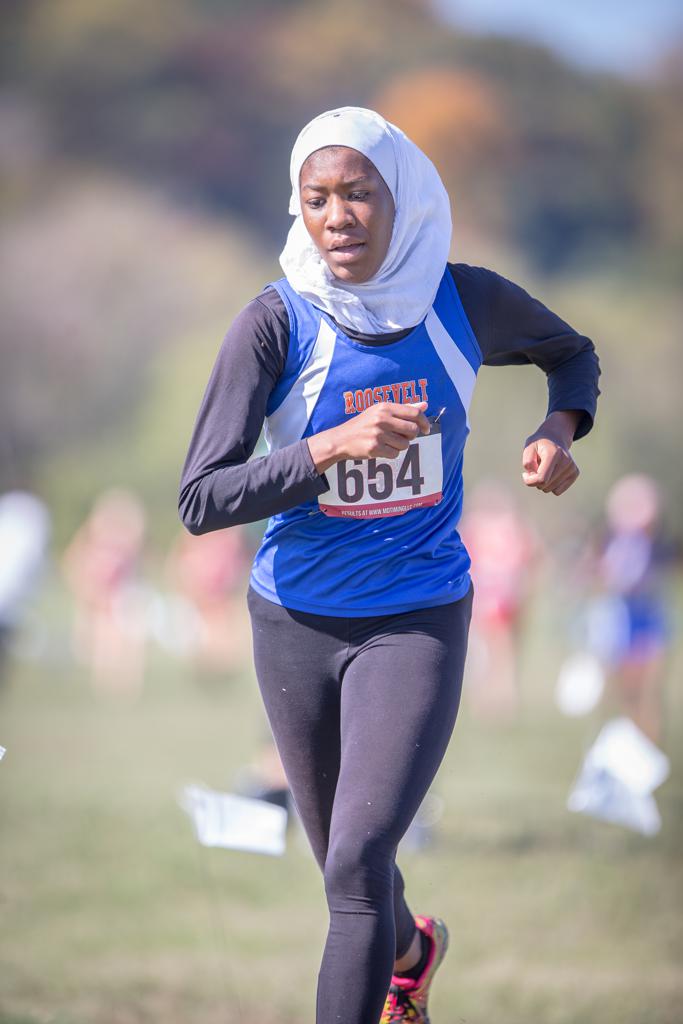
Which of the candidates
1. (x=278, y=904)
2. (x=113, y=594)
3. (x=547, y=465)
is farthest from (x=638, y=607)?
(x=113, y=594)

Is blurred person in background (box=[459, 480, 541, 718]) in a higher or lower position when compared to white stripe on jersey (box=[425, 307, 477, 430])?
lower

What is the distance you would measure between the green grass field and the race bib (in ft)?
5.66

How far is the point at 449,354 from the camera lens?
2926 millimetres

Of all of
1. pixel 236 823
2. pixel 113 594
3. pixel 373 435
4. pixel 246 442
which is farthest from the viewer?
pixel 113 594

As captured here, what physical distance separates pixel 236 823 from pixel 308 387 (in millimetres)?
1424

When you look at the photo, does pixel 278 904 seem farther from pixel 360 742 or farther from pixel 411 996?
pixel 360 742

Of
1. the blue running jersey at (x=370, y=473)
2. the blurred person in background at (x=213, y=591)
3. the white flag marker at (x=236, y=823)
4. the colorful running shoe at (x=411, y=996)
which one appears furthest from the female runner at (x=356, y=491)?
the blurred person in background at (x=213, y=591)

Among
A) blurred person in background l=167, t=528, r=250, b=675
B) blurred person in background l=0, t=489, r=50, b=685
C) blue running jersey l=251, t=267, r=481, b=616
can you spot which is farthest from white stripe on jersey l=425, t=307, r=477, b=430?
blurred person in background l=167, t=528, r=250, b=675

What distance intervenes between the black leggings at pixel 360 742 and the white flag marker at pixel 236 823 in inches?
25.0

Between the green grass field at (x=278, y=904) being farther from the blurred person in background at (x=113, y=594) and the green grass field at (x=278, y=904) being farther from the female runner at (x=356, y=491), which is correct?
the blurred person in background at (x=113, y=594)

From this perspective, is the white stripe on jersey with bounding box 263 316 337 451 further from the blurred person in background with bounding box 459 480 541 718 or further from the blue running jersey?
the blurred person in background with bounding box 459 480 541 718

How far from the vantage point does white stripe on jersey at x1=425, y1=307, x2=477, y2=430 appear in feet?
9.55

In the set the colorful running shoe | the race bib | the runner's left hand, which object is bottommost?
the colorful running shoe

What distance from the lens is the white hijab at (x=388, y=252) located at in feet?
9.34
